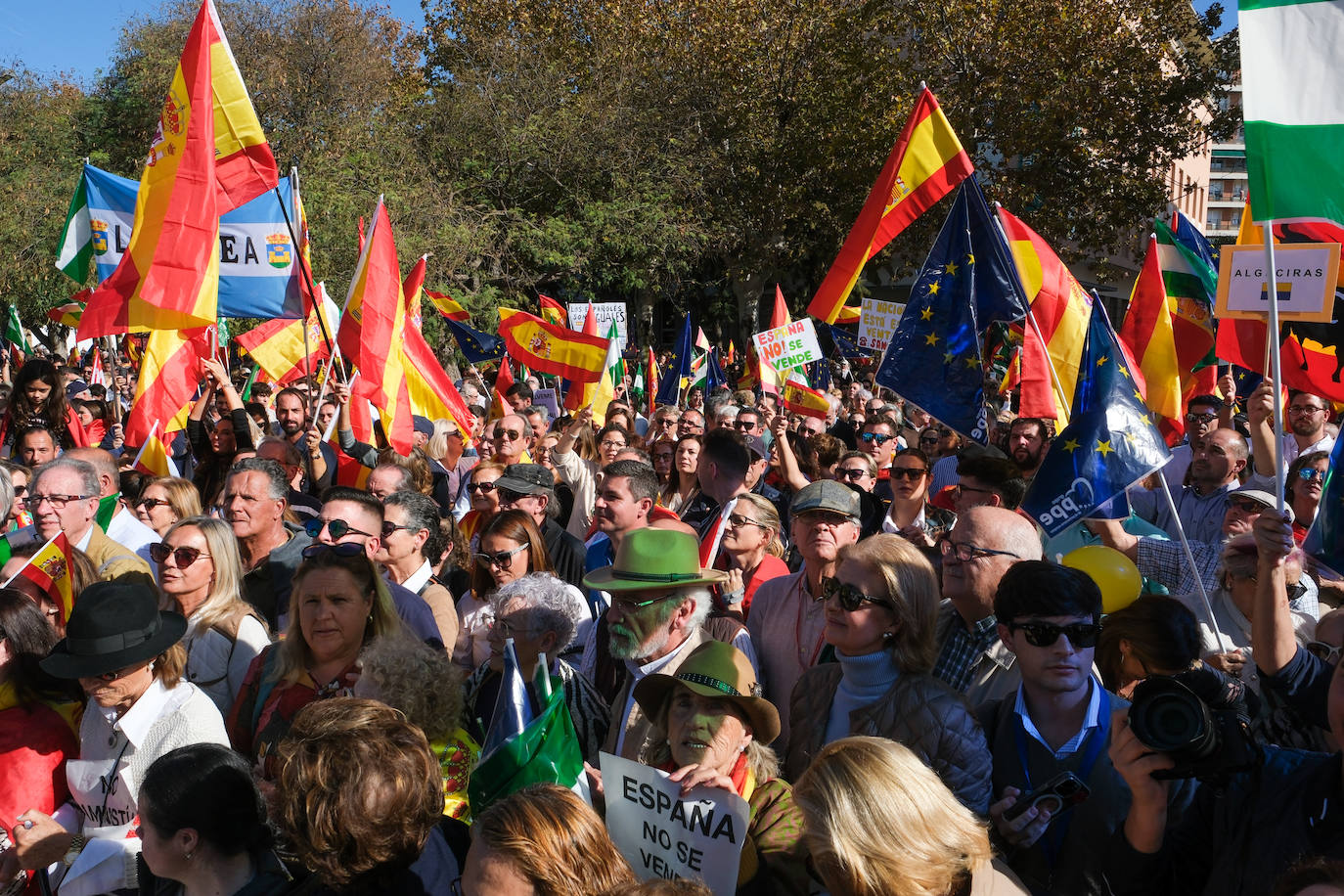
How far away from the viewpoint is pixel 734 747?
2.77m

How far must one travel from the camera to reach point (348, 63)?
2603cm

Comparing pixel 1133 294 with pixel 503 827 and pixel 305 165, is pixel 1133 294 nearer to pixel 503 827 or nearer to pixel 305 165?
pixel 503 827

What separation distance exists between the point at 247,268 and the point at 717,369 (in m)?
14.3

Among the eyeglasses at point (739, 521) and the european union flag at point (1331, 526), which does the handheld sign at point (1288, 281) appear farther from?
the eyeglasses at point (739, 521)

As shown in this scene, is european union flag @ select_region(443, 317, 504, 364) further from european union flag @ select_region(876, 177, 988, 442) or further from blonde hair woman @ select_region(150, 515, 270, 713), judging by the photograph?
blonde hair woman @ select_region(150, 515, 270, 713)

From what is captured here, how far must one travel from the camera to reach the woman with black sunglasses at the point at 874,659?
299cm

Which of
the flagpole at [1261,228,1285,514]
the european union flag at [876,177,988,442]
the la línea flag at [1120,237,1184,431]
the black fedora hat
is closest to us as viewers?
the black fedora hat

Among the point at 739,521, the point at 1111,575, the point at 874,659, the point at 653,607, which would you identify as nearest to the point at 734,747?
the point at 874,659

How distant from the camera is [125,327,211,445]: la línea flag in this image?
7.90 m

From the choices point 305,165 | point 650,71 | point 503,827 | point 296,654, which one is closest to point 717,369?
point 305,165

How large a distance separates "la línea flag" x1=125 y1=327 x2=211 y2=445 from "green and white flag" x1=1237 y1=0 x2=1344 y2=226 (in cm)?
659

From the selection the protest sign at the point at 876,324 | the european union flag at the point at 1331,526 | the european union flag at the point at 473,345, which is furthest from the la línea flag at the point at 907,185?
the european union flag at the point at 473,345

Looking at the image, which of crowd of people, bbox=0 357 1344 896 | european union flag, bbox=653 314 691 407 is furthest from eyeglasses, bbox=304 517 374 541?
european union flag, bbox=653 314 691 407

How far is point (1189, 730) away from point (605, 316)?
1677cm
